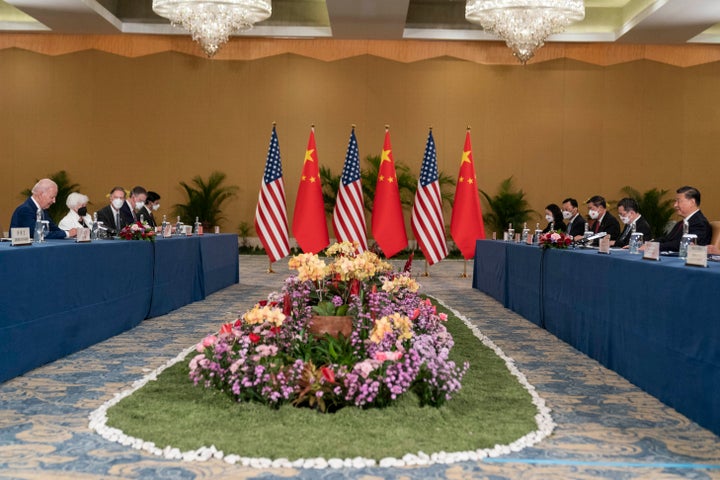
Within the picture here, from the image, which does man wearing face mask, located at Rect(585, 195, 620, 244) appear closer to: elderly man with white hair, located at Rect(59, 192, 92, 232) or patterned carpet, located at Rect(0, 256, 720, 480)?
patterned carpet, located at Rect(0, 256, 720, 480)

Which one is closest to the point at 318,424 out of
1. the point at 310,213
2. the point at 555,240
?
the point at 555,240

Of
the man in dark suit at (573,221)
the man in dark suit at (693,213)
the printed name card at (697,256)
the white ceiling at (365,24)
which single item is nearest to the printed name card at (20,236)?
the printed name card at (697,256)

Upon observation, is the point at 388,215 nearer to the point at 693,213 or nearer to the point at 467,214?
the point at 467,214

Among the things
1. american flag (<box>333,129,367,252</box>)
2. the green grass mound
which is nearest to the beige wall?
american flag (<box>333,129,367,252</box>)

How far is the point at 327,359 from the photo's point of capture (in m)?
3.71

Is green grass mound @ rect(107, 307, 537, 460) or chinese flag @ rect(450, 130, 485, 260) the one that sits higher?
chinese flag @ rect(450, 130, 485, 260)

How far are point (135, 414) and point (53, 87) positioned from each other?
14.1 metres

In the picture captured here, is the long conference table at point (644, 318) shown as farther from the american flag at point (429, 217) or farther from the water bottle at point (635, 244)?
the american flag at point (429, 217)

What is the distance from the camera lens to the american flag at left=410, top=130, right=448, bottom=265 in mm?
10844

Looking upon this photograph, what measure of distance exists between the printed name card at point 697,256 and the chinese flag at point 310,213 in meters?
7.87

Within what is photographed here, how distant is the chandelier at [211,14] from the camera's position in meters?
11.0

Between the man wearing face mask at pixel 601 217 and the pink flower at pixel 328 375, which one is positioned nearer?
the pink flower at pixel 328 375

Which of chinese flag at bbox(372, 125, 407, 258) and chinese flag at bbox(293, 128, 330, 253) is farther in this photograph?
chinese flag at bbox(293, 128, 330, 253)

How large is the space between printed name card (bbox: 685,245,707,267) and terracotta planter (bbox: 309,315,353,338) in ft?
6.10
